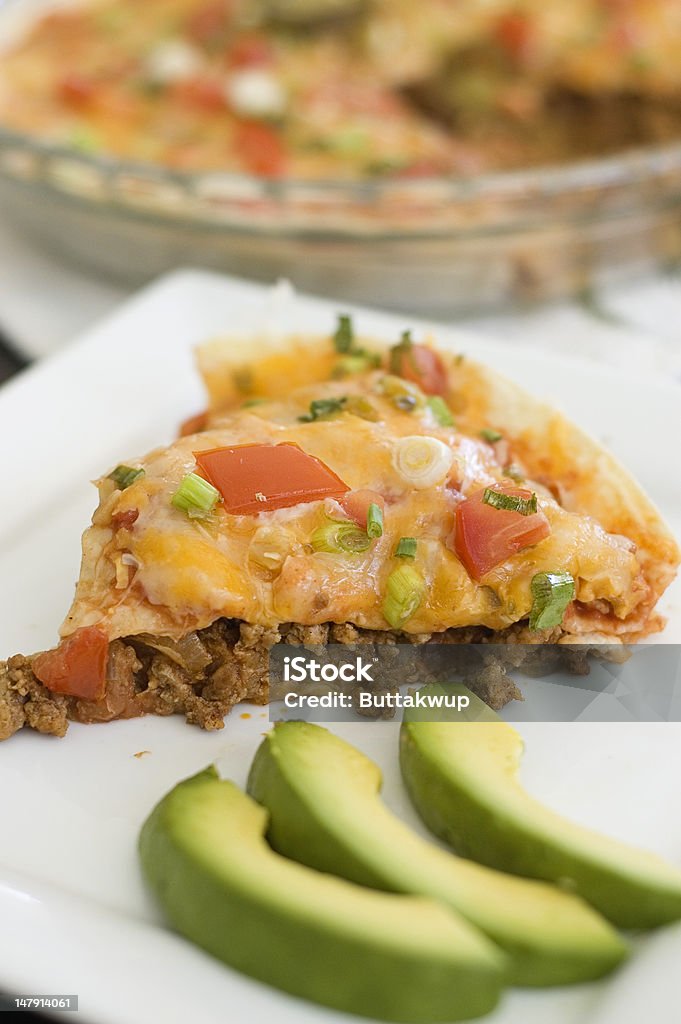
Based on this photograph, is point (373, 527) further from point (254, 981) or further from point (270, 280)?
point (270, 280)

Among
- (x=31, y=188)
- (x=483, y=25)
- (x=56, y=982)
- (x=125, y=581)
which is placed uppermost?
(x=483, y=25)

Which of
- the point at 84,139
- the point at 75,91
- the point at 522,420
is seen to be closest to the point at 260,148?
the point at 84,139

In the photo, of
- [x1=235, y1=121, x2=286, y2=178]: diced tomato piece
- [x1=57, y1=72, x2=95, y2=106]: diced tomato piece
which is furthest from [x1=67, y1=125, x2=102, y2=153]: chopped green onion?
[x1=235, y1=121, x2=286, y2=178]: diced tomato piece

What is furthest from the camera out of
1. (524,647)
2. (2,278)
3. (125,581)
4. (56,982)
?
(2,278)

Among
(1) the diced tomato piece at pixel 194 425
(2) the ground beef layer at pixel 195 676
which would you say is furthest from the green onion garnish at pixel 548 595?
(1) the diced tomato piece at pixel 194 425

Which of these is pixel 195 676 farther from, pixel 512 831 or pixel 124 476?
pixel 512 831

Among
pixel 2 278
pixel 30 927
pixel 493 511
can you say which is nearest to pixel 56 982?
pixel 30 927
